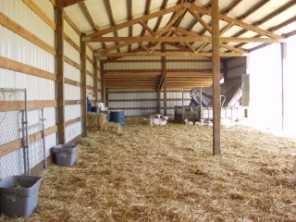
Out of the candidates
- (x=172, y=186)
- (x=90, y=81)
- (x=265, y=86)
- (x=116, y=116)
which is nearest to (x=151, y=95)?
(x=116, y=116)

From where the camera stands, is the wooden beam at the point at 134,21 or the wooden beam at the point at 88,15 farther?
the wooden beam at the point at 134,21

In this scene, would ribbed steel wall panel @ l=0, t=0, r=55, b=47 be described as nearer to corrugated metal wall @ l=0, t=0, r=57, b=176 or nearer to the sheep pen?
corrugated metal wall @ l=0, t=0, r=57, b=176

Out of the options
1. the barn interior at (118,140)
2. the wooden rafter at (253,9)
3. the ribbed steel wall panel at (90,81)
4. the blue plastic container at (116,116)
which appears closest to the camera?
the barn interior at (118,140)

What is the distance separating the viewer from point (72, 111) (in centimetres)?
707

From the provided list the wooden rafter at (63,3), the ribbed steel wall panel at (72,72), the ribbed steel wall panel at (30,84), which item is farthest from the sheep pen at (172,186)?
the wooden rafter at (63,3)

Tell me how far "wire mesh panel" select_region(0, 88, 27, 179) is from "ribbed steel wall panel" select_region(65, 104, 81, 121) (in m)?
2.63

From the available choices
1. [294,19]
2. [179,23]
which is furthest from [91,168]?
→ [179,23]

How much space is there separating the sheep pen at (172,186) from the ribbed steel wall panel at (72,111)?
1.05 metres

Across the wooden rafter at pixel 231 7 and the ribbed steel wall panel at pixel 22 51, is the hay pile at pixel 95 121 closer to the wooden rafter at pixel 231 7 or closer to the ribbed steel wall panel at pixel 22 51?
the ribbed steel wall panel at pixel 22 51

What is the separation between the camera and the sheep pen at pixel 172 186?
110 inches

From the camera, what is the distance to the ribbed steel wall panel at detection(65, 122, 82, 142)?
21.3 feet

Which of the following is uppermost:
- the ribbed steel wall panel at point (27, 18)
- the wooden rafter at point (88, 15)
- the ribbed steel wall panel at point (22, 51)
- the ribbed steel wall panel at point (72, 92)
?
the wooden rafter at point (88, 15)

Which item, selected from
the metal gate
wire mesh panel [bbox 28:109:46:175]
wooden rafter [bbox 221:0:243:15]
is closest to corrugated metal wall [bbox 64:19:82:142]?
wire mesh panel [bbox 28:109:46:175]

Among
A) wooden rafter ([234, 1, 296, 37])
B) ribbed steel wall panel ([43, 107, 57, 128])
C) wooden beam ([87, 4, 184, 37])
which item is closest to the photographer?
ribbed steel wall panel ([43, 107, 57, 128])
